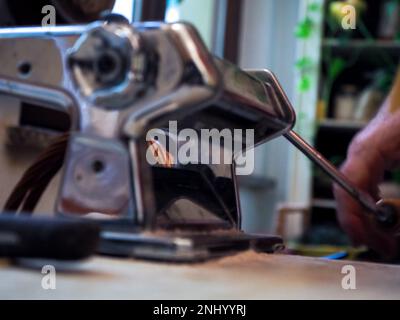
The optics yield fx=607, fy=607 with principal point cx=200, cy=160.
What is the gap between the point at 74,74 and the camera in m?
0.48

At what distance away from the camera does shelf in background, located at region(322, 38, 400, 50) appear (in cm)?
269

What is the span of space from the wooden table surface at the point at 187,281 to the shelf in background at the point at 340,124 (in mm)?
2217

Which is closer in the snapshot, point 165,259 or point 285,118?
point 165,259

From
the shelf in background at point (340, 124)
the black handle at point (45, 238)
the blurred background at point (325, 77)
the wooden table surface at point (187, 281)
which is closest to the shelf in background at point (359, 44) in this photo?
the blurred background at point (325, 77)

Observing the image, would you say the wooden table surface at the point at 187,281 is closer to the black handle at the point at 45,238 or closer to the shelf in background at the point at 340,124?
the black handle at the point at 45,238

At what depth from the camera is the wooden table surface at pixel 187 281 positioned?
0.34 m

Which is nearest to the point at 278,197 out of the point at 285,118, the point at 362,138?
the point at 362,138

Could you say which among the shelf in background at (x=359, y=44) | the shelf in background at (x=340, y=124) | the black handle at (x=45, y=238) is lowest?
the shelf in background at (x=340, y=124)

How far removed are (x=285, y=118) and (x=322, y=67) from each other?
2.28 metres

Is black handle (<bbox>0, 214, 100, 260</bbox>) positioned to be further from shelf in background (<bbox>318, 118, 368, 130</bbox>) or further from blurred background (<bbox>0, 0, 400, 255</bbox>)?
shelf in background (<bbox>318, 118, 368, 130</bbox>)

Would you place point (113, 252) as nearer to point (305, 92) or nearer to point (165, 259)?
point (165, 259)

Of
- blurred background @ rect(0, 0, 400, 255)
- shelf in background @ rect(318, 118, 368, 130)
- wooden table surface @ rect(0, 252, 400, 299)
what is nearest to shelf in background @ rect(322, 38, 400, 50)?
blurred background @ rect(0, 0, 400, 255)

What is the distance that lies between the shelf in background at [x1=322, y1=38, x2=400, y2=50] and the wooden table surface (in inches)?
92.1

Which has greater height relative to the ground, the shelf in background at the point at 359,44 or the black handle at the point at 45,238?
the shelf in background at the point at 359,44
